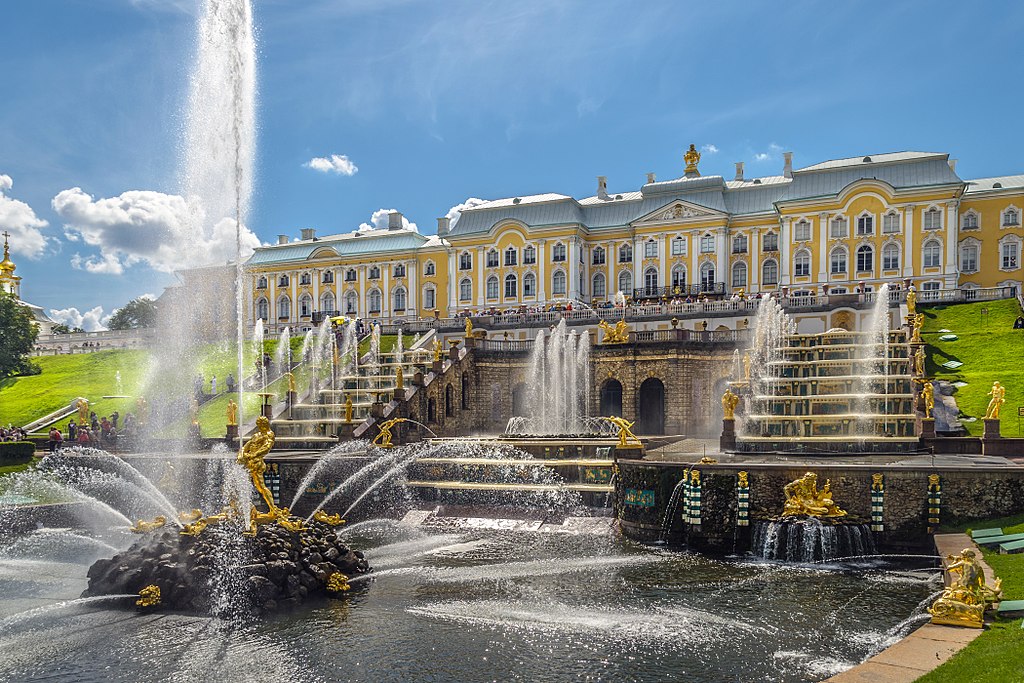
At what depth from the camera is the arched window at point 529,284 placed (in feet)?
216

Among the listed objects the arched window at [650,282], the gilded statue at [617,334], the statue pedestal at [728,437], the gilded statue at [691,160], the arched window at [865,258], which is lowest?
the statue pedestal at [728,437]

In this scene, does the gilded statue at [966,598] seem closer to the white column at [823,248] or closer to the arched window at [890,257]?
the white column at [823,248]

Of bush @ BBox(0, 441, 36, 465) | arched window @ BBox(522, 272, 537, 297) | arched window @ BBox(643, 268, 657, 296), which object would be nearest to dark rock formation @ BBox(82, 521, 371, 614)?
bush @ BBox(0, 441, 36, 465)

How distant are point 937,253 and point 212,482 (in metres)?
50.3

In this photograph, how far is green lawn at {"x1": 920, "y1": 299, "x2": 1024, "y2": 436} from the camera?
97.5 ft

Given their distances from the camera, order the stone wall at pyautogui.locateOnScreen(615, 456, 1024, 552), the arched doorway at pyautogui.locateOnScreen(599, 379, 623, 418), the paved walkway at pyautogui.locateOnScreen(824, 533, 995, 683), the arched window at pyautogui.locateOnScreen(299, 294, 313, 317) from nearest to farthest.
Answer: the paved walkway at pyautogui.locateOnScreen(824, 533, 995, 683) → the stone wall at pyautogui.locateOnScreen(615, 456, 1024, 552) → the arched doorway at pyautogui.locateOnScreen(599, 379, 623, 418) → the arched window at pyautogui.locateOnScreen(299, 294, 313, 317)

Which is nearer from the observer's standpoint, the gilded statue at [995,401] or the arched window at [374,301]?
the gilded statue at [995,401]

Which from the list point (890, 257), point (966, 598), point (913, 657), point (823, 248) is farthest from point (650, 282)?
point (913, 657)

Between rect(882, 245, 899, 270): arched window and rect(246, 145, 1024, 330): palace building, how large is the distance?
2.9 inches

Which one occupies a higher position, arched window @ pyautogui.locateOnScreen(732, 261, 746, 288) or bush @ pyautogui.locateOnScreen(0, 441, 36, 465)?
arched window @ pyautogui.locateOnScreen(732, 261, 746, 288)

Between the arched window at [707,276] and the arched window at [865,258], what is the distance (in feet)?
35.0

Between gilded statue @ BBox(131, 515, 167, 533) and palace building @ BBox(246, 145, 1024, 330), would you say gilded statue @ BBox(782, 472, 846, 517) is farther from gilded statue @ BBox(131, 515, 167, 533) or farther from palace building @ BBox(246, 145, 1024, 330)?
palace building @ BBox(246, 145, 1024, 330)

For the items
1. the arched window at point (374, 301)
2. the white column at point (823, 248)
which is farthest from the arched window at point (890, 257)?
the arched window at point (374, 301)

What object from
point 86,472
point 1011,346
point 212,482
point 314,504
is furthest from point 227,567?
point 1011,346
